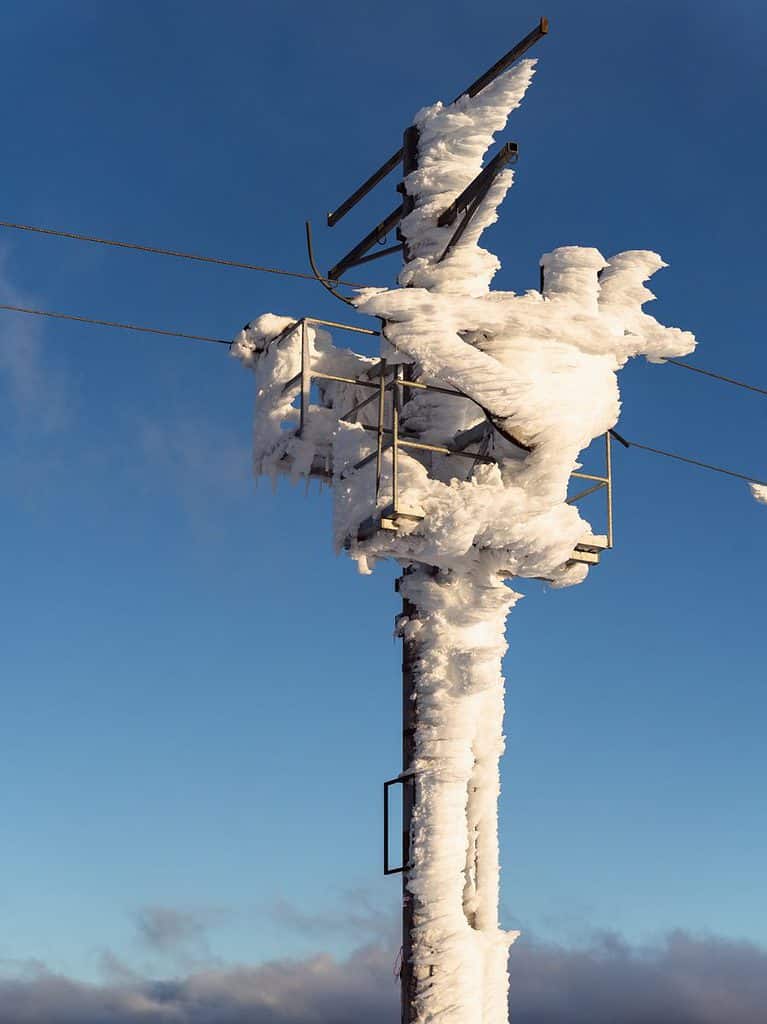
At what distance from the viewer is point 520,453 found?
1966 cm

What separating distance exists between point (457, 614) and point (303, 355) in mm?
4035

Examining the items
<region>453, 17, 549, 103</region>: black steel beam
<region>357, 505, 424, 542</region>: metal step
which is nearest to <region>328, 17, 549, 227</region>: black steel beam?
<region>453, 17, 549, 103</region>: black steel beam

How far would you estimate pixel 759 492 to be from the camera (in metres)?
23.6

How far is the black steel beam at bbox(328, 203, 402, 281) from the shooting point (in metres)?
23.1

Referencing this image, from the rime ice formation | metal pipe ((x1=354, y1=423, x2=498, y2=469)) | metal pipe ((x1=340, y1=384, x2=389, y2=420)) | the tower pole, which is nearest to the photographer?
the rime ice formation

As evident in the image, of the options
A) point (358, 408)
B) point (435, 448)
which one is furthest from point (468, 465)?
point (358, 408)

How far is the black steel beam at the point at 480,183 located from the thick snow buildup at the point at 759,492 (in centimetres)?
640

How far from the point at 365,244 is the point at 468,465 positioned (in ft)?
15.7

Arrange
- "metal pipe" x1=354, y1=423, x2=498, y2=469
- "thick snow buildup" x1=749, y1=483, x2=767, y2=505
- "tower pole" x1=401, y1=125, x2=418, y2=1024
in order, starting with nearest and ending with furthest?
"tower pole" x1=401, y1=125, x2=418, y2=1024 < "metal pipe" x1=354, y1=423, x2=498, y2=469 < "thick snow buildup" x1=749, y1=483, x2=767, y2=505

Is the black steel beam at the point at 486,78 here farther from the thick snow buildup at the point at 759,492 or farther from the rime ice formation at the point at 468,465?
the thick snow buildup at the point at 759,492

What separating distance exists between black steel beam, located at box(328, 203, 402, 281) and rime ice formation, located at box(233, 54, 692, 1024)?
171cm

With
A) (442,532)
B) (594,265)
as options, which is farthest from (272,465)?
(594,265)

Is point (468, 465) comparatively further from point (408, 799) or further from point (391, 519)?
point (408, 799)

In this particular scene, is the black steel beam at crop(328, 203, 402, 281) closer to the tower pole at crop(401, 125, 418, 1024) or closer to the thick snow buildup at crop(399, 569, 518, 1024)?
the tower pole at crop(401, 125, 418, 1024)
